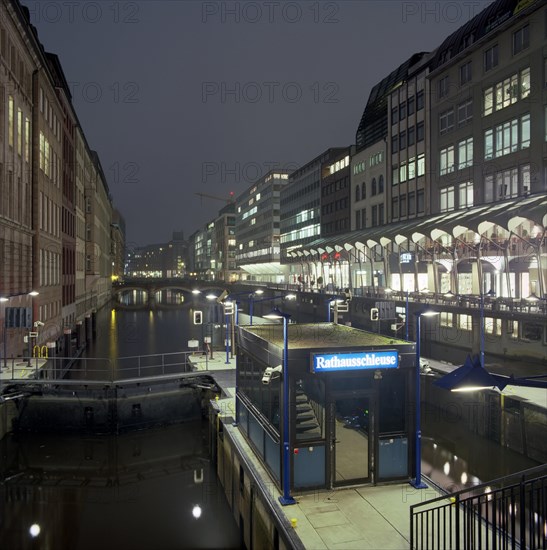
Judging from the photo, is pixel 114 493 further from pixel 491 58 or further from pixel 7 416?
pixel 491 58

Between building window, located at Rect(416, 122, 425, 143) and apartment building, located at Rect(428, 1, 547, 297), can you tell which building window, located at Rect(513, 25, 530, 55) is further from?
building window, located at Rect(416, 122, 425, 143)

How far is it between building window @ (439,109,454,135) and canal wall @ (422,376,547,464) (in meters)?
39.4

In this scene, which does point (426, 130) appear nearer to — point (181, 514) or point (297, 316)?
point (297, 316)

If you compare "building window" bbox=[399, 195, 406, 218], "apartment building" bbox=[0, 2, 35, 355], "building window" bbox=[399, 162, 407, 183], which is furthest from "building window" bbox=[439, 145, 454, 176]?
"apartment building" bbox=[0, 2, 35, 355]

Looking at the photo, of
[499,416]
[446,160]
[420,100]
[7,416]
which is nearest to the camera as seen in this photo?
[499,416]

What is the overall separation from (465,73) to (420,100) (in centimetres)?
1152

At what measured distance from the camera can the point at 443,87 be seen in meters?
62.6

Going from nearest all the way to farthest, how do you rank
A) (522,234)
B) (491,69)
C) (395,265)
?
(522,234), (491,69), (395,265)

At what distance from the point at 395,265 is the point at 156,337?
33206 mm

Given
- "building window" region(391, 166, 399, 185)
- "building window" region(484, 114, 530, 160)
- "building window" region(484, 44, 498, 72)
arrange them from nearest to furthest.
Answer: "building window" region(484, 114, 530, 160) → "building window" region(484, 44, 498, 72) → "building window" region(391, 166, 399, 185)

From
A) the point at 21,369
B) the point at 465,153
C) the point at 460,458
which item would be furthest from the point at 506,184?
the point at 21,369

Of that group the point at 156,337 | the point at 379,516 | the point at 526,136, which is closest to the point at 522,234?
the point at 526,136

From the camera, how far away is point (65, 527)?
18719 millimetres

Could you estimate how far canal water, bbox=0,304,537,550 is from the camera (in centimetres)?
1812
